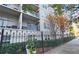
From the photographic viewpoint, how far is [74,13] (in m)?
2.40

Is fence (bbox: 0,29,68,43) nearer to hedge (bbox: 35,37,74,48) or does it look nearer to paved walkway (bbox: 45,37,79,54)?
hedge (bbox: 35,37,74,48)

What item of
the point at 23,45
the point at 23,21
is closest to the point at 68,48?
the point at 23,45

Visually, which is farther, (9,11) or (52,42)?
(52,42)

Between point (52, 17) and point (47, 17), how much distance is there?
90 mm

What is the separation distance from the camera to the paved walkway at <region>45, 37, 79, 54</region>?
2.19 m

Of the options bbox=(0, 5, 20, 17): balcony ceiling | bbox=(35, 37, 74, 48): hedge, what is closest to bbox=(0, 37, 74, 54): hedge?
bbox=(35, 37, 74, 48): hedge

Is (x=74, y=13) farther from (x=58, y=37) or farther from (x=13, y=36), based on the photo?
(x=13, y=36)

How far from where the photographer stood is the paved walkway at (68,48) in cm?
219

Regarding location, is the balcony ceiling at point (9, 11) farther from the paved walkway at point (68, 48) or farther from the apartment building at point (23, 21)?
the paved walkway at point (68, 48)

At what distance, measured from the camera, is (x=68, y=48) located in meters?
2.26

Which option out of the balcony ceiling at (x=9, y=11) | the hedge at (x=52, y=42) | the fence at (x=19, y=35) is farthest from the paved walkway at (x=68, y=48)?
the balcony ceiling at (x=9, y=11)

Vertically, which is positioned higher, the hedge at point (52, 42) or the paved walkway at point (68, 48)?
the hedge at point (52, 42)

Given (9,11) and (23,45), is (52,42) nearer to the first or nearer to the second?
(23,45)
